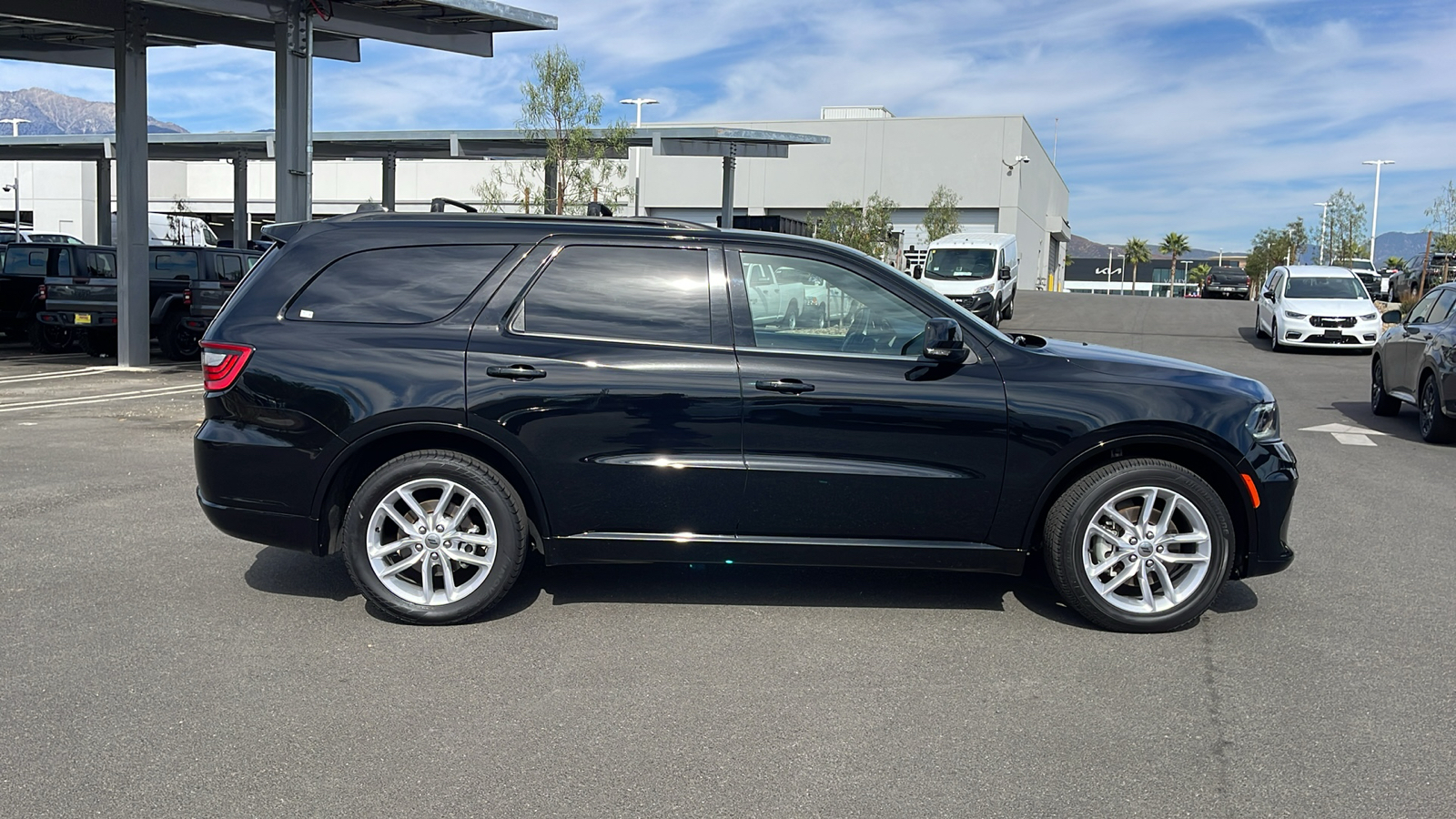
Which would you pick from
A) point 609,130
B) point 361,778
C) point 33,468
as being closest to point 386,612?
point 361,778

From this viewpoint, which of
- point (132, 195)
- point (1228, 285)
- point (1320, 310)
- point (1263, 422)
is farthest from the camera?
point (1228, 285)

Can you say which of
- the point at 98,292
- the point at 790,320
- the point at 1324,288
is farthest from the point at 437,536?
the point at 1324,288

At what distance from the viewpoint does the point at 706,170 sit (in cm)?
6806

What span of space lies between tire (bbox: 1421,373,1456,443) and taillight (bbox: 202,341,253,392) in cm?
1054

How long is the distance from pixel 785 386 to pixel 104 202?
44205mm

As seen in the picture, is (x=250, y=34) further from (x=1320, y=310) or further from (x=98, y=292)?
(x=1320, y=310)

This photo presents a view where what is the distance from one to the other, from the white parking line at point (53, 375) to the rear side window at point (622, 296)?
12.5 metres

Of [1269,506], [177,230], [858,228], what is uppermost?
[858,228]

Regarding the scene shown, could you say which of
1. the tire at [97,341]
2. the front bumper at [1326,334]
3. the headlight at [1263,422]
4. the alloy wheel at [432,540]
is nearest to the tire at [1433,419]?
the headlight at [1263,422]

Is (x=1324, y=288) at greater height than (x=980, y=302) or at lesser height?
greater

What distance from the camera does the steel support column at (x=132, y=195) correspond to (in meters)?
16.5

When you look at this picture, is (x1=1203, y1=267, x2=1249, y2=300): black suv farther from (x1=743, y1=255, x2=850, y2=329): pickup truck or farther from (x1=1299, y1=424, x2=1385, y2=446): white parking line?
(x1=743, y1=255, x2=850, y2=329): pickup truck

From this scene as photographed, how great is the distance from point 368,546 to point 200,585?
1147mm

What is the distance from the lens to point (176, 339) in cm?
1792
